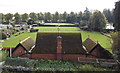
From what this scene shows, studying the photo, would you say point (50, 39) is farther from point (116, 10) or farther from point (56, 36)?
point (116, 10)

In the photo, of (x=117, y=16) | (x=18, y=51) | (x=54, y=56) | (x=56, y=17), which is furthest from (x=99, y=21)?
(x=56, y=17)

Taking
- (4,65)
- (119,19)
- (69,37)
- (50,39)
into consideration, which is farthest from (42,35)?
(119,19)

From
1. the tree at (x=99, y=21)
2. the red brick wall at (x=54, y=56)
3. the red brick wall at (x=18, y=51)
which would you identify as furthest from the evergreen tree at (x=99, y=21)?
the red brick wall at (x=18, y=51)

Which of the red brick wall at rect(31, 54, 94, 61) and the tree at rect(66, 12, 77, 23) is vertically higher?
the tree at rect(66, 12, 77, 23)

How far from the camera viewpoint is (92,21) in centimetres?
4212

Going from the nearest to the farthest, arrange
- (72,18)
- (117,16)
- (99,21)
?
(117,16), (99,21), (72,18)

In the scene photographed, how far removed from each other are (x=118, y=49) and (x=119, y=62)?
2.32m

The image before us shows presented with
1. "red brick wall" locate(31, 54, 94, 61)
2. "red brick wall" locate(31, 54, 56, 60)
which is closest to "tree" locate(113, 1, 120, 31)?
"red brick wall" locate(31, 54, 94, 61)

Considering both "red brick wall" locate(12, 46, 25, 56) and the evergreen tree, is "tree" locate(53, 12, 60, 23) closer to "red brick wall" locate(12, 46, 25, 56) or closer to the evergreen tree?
the evergreen tree

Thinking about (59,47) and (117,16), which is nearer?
(59,47)

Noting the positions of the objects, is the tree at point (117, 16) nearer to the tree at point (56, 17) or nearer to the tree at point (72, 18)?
the tree at point (72, 18)

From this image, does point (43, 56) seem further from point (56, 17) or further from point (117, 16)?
point (56, 17)

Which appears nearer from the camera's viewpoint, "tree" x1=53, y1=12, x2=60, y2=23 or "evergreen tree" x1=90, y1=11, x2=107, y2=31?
"evergreen tree" x1=90, y1=11, x2=107, y2=31

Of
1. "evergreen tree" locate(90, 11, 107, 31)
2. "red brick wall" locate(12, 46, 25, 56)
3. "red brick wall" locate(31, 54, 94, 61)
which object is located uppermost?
"evergreen tree" locate(90, 11, 107, 31)
